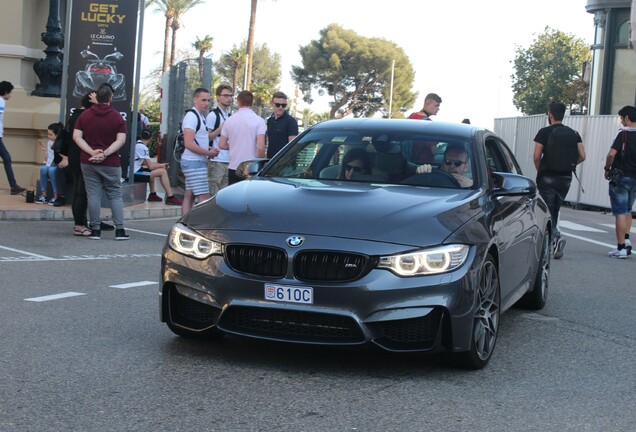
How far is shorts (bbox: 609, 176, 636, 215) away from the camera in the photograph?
13.4m

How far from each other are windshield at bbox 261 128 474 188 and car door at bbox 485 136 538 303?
0.33 metres

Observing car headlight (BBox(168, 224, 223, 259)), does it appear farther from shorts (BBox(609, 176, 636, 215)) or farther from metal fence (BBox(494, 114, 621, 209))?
metal fence (BBox(494, 114, 621, 209))

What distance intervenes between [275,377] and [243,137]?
7216 millimetres

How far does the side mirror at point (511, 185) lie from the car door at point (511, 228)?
69 millimetres

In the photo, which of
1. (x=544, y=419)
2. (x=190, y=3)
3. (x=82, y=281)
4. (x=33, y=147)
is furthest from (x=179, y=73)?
(x=190, y=3)

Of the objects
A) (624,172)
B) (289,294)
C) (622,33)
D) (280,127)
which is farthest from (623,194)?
(622,33)

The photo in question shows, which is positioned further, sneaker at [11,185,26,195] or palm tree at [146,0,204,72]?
palm tree at [146,0,204,72]

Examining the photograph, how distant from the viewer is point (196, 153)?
12977 millimetres

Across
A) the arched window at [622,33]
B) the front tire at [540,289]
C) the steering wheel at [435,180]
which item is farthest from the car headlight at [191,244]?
the arched window at [622,33]

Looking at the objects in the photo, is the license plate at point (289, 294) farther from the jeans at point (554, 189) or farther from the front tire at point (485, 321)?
the jeans at point (554, 189)

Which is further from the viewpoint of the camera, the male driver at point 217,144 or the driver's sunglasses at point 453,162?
the male driver at point 217,144

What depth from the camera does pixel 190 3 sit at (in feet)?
240

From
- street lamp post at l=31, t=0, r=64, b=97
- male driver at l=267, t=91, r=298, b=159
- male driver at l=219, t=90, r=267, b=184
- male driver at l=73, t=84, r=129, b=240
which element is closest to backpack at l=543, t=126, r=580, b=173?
male driver at l=267, t=91, r=298, b=159

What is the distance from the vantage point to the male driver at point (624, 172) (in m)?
13.3
